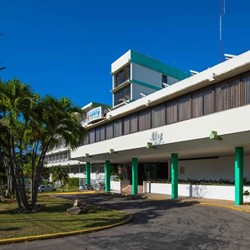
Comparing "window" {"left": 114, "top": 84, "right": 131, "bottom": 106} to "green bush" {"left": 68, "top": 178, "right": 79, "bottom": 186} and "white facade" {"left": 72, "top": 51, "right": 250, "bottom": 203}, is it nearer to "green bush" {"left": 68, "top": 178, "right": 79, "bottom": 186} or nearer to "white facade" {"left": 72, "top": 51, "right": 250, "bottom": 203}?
"green bush" {"left": 68, "top": 178, "right": 79, "bottom": 186}

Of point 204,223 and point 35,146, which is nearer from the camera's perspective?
point 204,223

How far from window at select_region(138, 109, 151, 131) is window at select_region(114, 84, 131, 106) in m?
25.6

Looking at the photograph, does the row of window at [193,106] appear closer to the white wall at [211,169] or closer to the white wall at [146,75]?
the white wall at [211,169]

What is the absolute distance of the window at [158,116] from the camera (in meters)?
27.2

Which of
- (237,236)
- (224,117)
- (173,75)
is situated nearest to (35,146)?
(224,117)

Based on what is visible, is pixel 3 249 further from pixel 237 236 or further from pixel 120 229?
pixel 237 236

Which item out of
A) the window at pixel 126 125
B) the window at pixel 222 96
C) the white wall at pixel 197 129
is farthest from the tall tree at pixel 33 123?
the window at pixel 126 125

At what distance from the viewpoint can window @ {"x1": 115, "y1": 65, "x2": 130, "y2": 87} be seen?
56844mm

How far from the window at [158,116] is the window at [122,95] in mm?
27890

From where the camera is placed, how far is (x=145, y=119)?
29953 mm

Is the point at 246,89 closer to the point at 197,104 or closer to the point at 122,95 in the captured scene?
the point at 197,104

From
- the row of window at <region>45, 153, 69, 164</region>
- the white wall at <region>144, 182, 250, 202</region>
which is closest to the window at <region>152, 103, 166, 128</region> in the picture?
the white wall at <region>144, 182, 250, 202</region>

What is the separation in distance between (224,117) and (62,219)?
10446mm

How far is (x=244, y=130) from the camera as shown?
18.7 meters
